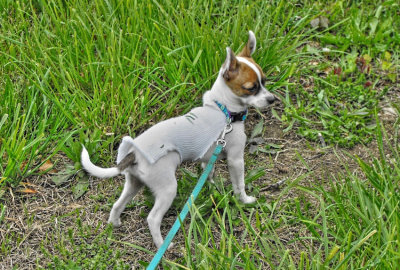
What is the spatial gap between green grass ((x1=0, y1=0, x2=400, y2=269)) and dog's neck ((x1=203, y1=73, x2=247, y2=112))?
0.44m

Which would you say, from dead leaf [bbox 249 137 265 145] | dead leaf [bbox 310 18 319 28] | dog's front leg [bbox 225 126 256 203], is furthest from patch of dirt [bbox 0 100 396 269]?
dead leaf [bbox 310 18 319 28]

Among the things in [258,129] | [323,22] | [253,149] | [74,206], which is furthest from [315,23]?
[74,206]

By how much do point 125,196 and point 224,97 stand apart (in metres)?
0.76

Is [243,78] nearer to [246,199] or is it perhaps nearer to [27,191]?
[246,199]

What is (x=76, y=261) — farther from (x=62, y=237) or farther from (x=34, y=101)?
(x=34, y=101)

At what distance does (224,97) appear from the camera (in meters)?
2.98

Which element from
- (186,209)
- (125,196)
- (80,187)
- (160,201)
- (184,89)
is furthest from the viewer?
(184,89)

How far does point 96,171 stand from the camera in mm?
2609

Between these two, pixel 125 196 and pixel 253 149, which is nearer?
pixel 125 196

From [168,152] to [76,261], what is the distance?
2.40 feet

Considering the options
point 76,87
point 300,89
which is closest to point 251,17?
point 300,89

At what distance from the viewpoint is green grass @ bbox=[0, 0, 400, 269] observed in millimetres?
2854

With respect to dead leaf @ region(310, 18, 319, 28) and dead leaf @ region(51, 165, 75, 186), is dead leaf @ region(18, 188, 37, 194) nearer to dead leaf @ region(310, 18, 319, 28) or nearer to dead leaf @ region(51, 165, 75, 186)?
dead leaf @ region(51, 165, 75, 186)

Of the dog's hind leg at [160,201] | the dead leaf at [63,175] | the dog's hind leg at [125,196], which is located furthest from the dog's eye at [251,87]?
the dead leaf at [63,175]
